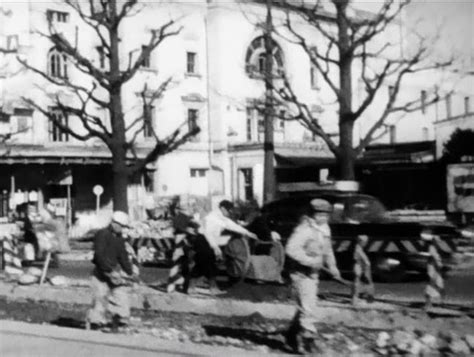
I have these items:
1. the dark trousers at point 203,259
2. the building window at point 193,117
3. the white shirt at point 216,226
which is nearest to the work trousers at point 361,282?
the white shirt at point 216,226

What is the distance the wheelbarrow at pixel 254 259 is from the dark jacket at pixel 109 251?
3.83m

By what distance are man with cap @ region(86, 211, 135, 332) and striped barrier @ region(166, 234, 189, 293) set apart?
12.3 ft

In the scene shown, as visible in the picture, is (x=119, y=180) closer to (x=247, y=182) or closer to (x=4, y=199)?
(x=4, y=199)

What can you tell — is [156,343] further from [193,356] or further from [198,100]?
[198,100]

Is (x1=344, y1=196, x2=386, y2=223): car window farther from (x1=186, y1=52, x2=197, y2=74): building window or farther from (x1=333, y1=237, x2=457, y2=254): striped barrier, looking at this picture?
(x1=186, y1=52, x2=197, y2=74): building window

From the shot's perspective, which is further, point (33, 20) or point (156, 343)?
point (33, 20)

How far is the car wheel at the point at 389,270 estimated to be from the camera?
16125mm

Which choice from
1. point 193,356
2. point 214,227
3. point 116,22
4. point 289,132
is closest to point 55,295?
point 214,227

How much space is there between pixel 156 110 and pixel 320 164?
930cm

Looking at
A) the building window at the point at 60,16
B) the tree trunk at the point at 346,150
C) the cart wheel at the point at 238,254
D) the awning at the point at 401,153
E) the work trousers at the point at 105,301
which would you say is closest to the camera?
the work trousers at the point at 105,301

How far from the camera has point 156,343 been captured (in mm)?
9922

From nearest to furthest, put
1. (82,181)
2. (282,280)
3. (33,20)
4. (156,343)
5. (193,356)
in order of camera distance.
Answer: (193,356) → (156,343) → (282,280) → (33,20) → (82,181)

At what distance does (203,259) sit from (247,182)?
31694 millimetres

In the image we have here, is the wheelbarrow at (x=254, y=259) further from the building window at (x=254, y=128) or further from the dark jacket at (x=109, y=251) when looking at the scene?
the building window at (x=254, y=128)
